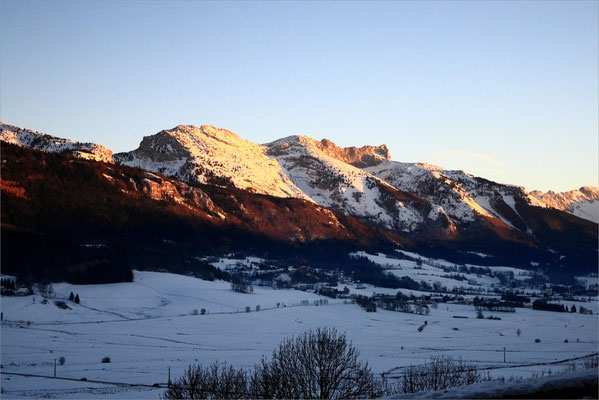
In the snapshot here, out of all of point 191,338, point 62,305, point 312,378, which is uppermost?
point 312,378

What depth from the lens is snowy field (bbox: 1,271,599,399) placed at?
94.8 m

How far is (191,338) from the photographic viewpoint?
13812 centimetres

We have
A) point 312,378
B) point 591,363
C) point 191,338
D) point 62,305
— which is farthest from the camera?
point 62,305

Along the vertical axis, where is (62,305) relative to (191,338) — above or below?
above

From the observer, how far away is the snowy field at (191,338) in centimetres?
9481

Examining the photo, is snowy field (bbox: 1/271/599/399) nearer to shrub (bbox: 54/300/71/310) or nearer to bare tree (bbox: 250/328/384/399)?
shrub (bbox: 54/300/71/310)

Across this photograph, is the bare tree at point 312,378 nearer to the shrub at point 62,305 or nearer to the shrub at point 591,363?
the shrub at point 591,363

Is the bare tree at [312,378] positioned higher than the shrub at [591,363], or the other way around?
the bare tree at [312,378]

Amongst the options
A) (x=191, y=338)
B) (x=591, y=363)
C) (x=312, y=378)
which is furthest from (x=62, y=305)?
(x=312, y=378)

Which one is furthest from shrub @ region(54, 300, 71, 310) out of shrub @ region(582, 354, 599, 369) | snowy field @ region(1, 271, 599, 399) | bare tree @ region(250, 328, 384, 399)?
bare tree @ region(250, 328, 384, 399)

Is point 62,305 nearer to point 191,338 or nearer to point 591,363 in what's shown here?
point 191,338

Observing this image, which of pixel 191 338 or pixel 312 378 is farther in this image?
pixel 191 338

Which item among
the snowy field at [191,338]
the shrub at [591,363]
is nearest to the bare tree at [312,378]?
the shrub at [591,363]

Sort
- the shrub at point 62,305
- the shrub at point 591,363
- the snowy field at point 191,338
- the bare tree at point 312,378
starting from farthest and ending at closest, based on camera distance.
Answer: the shrub at point 62,305, the snowy field at point 191,338, the shrub at point 591,363, the bare tree at point 312,378
